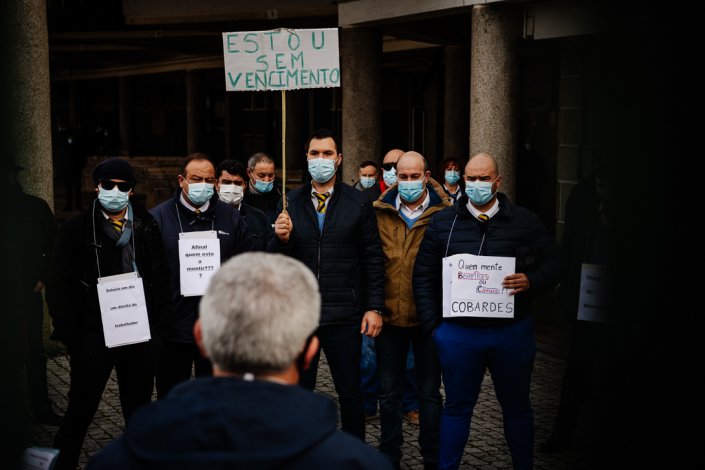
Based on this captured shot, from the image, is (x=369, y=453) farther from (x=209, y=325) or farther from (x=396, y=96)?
(x=396, y=96)

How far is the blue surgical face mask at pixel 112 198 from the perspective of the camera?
501 centimetres

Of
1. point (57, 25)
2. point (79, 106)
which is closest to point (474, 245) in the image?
point (57, 25)

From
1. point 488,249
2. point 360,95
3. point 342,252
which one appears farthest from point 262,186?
point 360,95

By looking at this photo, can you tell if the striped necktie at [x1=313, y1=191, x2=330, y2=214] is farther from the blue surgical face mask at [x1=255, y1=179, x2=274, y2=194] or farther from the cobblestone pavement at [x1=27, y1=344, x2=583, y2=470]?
the blue surgical face mask at [x1=255, y1=179, x2=274, y2=194]

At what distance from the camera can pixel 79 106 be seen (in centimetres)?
4375

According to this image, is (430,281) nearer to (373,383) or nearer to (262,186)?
(373,383)

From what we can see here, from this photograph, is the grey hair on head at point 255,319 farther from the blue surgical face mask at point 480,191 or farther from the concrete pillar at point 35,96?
the concrete pillar at point 35,96

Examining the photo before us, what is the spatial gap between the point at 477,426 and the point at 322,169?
7.35 feet

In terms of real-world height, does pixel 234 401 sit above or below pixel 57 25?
below

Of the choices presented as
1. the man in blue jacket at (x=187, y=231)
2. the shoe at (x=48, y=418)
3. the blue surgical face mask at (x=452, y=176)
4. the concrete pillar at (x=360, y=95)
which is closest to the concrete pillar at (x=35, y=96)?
the shoe at (x=48, y=418)

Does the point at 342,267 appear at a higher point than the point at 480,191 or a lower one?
lower

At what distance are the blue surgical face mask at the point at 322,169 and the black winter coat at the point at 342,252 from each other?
0.11m

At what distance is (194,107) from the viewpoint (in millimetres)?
32844

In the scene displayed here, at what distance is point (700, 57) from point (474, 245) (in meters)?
3.20
